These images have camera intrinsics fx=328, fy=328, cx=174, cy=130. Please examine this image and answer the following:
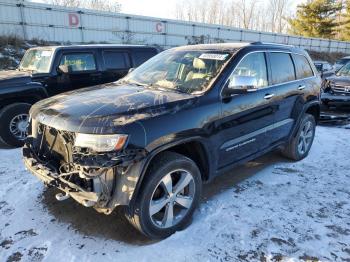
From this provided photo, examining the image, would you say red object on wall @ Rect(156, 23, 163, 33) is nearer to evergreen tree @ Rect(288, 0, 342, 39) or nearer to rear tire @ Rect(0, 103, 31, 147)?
rear tire @ Rect(0, 103, 31, 147)

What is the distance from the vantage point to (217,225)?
3496mm

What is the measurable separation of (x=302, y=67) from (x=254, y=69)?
1.48 metres

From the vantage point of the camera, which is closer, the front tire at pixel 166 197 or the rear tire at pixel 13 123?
the front tire at pixel 166 197

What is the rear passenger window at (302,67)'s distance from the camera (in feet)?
17.0

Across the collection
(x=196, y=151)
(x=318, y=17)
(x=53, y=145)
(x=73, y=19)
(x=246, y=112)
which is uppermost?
(x=318, y=17)

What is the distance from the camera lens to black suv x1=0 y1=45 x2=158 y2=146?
5965 mm

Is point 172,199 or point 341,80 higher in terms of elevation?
point 341,80

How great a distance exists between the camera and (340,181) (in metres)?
4.70

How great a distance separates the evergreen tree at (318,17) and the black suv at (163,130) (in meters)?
45.4

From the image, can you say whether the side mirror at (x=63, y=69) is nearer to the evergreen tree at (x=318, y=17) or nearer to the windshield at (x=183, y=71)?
the windshield at (x=183, y=71)

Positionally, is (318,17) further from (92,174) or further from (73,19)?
(92,174)

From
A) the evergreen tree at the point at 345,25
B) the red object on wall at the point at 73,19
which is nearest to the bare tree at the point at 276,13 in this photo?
the evergreen tree at the point at 345,25

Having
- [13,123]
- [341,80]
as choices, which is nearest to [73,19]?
[13,123]

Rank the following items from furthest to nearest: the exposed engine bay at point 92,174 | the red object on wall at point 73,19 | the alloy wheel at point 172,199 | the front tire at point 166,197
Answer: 1. the red object on wall at point 73,19
2. the alloy wheel at point 172,199
3. the front tire at point 166,197
4. the exposed engine bay at point 92,174
